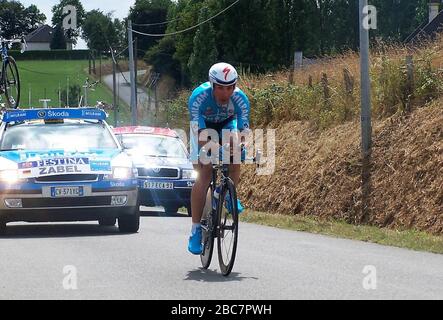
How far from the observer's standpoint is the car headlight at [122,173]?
14.6 m

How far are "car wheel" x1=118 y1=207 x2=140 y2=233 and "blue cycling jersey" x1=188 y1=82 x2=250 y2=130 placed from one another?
4865 millimetres

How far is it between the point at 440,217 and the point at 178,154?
7288 millimetres

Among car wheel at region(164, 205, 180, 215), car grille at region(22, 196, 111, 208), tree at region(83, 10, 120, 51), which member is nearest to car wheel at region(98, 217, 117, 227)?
car grille at region(22, 196, 111, 208)

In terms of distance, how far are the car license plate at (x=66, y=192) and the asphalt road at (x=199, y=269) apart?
0.54 meters

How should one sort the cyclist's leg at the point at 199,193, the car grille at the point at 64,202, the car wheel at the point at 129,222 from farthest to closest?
1. the car wheel at the point at 129,222
2. the car grille at the point at 64,202
3. the cyclist's leg at the point at 199,193

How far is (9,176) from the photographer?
14266 millimetres

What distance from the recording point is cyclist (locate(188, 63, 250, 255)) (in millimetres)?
9805

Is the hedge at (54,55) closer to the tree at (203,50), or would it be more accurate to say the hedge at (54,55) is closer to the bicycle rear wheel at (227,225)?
the tree at (203,50)

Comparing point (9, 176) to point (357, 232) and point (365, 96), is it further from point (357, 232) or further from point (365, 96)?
point (365, 96)

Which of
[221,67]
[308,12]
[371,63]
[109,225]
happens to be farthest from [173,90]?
[221,67]

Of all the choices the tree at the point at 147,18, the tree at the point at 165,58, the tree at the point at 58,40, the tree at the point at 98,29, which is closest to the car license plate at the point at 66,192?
the tree at the point at 165,58

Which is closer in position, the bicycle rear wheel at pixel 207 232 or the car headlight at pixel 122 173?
the bicycle rear wheel at pixel 207 232
